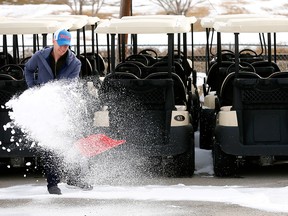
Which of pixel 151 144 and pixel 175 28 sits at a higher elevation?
pixel 175 28

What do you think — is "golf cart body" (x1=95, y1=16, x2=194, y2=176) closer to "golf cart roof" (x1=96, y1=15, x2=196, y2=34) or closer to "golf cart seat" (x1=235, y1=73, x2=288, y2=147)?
"golf cart roof" (x1=96, y1=15, x2=196, y2=34)

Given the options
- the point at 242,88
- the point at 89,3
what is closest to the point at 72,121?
the point at 242,88

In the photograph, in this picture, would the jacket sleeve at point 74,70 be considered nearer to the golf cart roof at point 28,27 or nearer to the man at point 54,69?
the man at point 54,69

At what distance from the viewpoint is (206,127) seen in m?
14.8

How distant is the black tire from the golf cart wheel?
224 cm

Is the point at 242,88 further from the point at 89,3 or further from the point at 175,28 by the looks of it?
the point at 89,3

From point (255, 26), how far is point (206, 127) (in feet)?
8.93

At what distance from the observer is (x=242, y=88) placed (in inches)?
481

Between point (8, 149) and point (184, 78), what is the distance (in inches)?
145

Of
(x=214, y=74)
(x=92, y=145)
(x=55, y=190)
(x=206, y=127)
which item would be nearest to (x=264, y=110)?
(x=92, y=145)

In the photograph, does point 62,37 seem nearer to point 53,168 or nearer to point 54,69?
point 54,69

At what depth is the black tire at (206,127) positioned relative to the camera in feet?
48.2

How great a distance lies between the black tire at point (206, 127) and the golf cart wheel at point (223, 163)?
224cm

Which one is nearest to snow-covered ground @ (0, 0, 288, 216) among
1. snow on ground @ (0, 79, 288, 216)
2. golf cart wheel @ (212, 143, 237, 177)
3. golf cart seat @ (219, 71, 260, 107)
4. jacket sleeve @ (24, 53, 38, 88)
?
snow on ground @ (0, 79, 288, 216)
